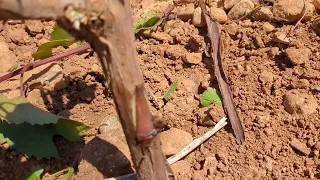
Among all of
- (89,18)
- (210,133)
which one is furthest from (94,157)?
(89,18)

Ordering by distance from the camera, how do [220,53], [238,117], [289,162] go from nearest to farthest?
[289,162], [238,117], [220,53]

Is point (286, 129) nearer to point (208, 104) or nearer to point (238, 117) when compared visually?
point (238, 117)

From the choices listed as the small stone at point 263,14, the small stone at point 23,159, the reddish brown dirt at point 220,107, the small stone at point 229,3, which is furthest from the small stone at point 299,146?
the small stone at point 23,159

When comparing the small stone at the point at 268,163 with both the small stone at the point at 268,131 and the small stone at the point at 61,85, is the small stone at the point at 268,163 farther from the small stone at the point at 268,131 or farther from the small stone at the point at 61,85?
the small stone at the point at 61,85

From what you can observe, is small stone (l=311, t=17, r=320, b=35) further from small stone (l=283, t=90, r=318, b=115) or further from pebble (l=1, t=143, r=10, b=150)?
pebble (l=1, t=143, r=10, b=150)

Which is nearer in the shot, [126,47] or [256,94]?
[126,47]

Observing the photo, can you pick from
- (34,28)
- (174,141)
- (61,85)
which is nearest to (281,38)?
(174,141)
